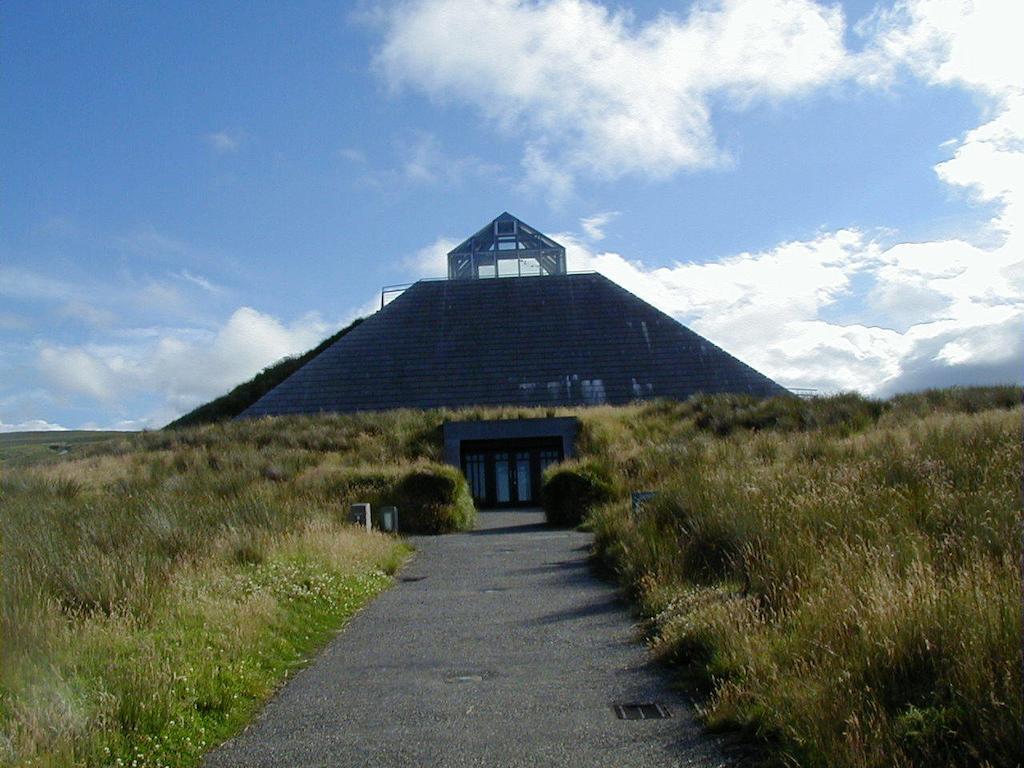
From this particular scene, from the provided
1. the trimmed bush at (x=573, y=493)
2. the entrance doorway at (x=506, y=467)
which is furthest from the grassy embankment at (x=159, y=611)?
the entrance doorway at (x=506, y=467)

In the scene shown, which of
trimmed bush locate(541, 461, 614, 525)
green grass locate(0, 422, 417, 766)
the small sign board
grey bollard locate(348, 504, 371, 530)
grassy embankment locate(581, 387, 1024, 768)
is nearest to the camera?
grassy embankment locate(581, 387, 1024, 768)

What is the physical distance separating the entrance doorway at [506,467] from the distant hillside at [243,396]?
25.5m

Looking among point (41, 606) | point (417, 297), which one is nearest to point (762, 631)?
point (41, 606)

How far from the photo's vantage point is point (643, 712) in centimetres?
630

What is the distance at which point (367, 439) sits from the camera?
37.5 metres

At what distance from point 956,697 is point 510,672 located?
368 centimetres

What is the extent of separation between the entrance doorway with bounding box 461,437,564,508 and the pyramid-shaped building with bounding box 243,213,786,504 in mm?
6283

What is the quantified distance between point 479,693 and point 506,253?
53225 mm

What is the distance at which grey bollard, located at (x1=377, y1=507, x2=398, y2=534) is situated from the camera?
1994 cm

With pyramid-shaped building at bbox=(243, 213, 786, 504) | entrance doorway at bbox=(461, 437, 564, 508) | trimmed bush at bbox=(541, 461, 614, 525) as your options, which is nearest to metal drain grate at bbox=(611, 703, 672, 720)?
trimmed bush at bbox=(541, 461, 614, 525)

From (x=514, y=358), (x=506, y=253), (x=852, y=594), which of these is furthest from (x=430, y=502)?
(x=506, y=253)

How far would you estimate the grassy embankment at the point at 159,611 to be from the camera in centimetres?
580

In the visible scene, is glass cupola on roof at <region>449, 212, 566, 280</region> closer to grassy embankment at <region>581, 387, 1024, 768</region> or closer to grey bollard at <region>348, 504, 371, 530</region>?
grey bollard at <region>348, 504, 371, 530</region>

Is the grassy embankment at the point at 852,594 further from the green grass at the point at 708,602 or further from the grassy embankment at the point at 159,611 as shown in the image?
the grassy embankment at the point at 159,611
